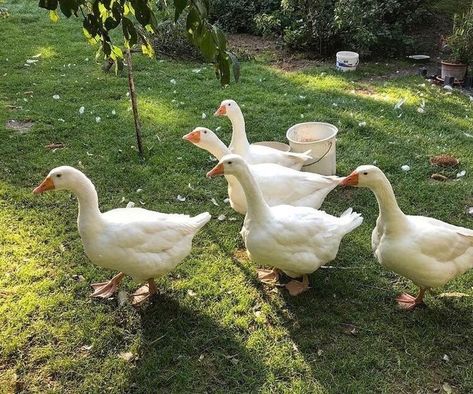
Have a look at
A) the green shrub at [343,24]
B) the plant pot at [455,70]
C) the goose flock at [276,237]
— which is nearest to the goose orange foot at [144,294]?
the goose flock at [276,237]

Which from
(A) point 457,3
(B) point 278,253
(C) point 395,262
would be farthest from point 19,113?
(A) point 457,3

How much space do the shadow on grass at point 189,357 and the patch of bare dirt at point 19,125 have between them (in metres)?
3.73

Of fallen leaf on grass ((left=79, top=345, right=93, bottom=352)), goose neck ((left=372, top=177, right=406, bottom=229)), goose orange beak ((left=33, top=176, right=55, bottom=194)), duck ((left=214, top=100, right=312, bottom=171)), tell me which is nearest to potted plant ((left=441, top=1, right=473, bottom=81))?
duck ((left=214, top=100, right=312, bottom=171))

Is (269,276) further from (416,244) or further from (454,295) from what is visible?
(454,295)

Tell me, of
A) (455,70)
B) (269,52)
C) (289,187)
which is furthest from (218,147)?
(269,52)

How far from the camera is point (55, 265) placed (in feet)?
13.6

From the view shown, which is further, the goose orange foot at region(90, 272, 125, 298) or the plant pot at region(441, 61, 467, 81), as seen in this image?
the plant pot at region(441, 61, 467, 81)

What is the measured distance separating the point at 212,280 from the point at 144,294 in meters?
0.52

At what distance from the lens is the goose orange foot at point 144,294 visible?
3750 millimetres

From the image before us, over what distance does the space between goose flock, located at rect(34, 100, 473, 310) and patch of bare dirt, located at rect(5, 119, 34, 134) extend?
3338 mm

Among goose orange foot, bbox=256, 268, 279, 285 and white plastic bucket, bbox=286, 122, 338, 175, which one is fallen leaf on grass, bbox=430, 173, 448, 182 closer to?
white plastic bucket, bbox=286, 122, 338, 175

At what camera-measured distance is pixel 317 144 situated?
4941 millimetres

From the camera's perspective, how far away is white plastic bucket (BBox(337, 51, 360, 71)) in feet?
26.7

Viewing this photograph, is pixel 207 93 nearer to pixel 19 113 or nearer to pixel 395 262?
pixel 19 113
